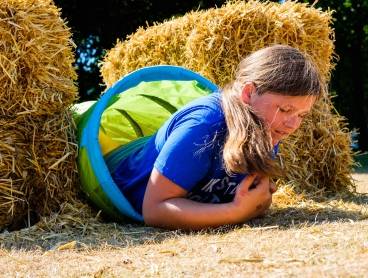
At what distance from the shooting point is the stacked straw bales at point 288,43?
403 cm

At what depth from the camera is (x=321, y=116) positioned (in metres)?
4.32

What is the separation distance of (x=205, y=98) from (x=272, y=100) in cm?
31

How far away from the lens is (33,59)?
10.2 feet

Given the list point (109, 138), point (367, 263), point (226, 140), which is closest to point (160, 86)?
point (109, 138)

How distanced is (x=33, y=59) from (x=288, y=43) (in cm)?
170

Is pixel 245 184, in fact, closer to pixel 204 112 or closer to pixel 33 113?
pixel 204 112

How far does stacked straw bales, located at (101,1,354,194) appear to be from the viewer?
403cm

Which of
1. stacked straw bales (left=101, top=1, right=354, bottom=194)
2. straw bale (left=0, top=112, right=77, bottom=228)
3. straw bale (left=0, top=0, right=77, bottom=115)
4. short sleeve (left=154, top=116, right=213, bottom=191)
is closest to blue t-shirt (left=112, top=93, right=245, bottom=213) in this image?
short sleeve (left=154, top=116, right=213, bottom=191)

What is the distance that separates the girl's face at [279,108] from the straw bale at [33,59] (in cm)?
105

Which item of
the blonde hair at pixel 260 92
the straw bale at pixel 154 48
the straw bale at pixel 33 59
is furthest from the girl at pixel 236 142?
the straw bale at pixel 154 48

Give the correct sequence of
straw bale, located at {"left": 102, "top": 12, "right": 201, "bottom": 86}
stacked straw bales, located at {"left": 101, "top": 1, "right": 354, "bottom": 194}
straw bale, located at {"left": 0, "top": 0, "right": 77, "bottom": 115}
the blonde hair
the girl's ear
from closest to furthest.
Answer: the blonde hair < the girl's ear < straw bale, located at {"left": 0, "top": 0, "right": 77, "bottom": 115} < stacked straw bales, located at {"left": 101, "top": 1, "right": 354, "bottom": 194} < straw bale, located at {"left": 102, "top": 12, "right": 201, "bottom": 86}

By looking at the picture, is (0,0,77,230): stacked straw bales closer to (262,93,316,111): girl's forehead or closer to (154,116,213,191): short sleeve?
(154,116,213,191): short sleeve

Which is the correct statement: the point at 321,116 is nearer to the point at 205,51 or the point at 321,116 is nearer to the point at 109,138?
the point at 205,51

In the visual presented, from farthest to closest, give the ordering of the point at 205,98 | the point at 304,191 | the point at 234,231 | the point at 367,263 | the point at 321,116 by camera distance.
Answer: the point at 321,116, the point at 304,191, the point at 205,98, the point at 234,231, the point at 367,263
